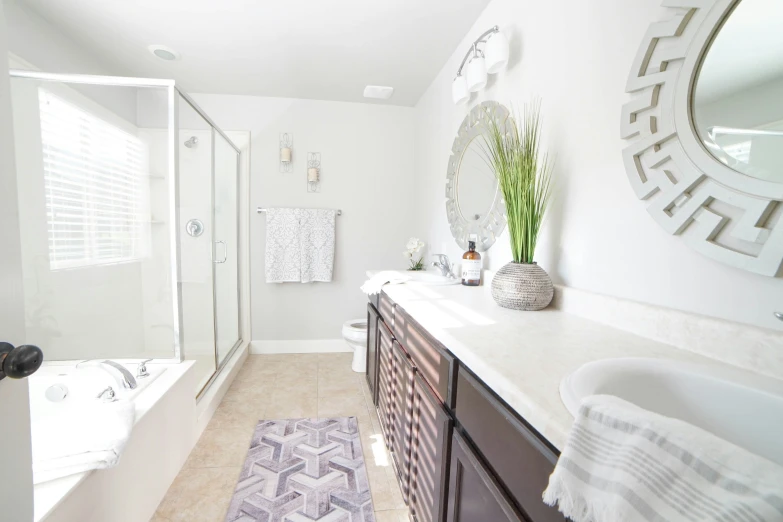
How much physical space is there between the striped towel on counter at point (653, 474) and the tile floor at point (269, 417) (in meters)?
1.22

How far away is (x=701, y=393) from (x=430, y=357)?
621 mm

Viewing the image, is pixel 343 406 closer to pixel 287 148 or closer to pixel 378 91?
pixel 287 148

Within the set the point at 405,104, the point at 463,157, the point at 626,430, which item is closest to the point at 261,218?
the point at 405,104

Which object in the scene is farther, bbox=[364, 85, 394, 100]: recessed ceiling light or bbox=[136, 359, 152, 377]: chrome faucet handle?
bbox=[364, 85, 394, 100]: recessed ceiling light

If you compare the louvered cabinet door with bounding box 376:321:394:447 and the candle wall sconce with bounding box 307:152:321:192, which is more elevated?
the candle wall sconce with bounding box 307:152:321:192

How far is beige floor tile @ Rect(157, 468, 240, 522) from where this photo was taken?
1.33 m

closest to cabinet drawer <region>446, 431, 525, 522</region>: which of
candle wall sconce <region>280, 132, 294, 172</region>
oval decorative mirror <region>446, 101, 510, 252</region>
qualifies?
oval decorative mirror <region>446, 101, 510, 252</region>

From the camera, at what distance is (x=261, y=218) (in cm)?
299

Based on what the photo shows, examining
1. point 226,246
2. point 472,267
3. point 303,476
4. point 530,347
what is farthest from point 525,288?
point 226,246

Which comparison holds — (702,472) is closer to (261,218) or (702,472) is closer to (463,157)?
(463,157)

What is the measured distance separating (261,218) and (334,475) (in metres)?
2.15

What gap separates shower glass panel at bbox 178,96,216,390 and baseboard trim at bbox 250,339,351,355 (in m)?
0.71

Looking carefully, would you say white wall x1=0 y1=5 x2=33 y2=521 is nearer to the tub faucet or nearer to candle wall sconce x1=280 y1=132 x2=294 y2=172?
the tub faucet

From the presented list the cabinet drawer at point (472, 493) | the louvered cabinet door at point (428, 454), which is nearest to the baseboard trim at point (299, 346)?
the louvered cabinet door at point (428, 454)
